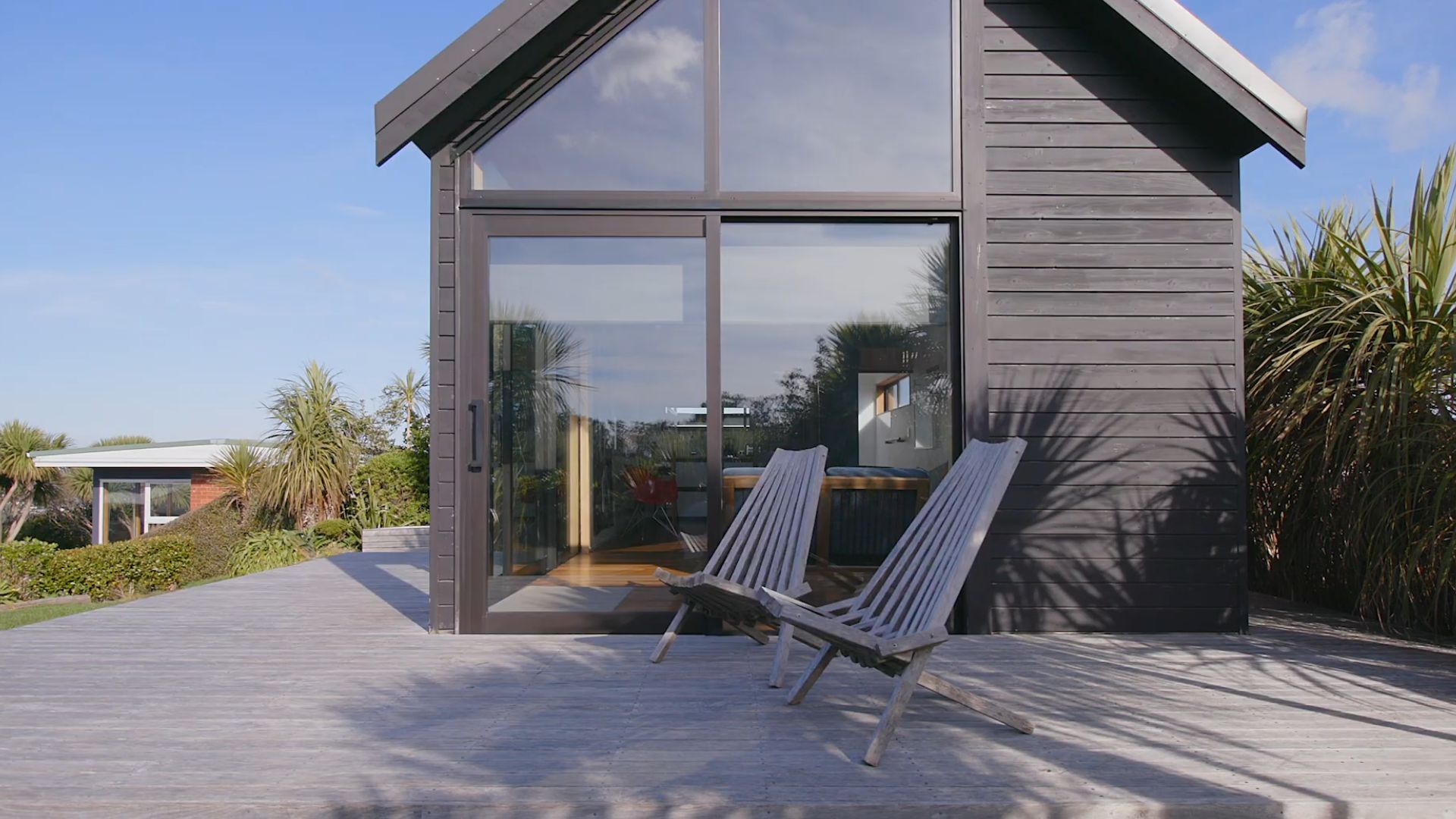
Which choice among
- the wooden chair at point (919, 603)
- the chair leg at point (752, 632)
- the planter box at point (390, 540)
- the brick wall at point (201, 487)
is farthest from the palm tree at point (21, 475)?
the wooden chair at point (919, 603)

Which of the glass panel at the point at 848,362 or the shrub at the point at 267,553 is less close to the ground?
the glass panel at the point at 848,362

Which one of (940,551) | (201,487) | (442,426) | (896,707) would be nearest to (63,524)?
(201,487)

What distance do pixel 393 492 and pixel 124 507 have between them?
1015 centimetres

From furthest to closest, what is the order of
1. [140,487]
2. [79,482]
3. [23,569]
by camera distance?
1. [79,482]
2. [140,487]
3. [23,569]

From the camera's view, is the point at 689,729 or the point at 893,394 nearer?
the point at 689,729

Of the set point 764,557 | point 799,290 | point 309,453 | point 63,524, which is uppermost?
point 799,290

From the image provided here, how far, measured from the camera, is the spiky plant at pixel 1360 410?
432 cm

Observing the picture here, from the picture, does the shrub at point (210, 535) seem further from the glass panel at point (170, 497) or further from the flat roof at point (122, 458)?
the glass panel at point (170, 497)

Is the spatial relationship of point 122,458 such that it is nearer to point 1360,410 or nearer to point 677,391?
point 677,391

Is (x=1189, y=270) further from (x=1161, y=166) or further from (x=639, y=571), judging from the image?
(x=639, y=571)

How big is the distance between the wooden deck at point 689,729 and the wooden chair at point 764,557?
0.67 ft

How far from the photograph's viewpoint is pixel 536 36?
177 inches

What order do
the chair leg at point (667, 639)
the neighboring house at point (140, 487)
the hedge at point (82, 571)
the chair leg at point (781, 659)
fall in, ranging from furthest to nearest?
the neighboring house at point (140, 487)
the hedge at point (82, 571)
the chair leg at point (667, 639)
the chair leg at point (781, 659)

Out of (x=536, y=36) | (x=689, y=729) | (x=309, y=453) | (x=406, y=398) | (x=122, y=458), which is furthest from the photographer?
(x=122, y=458)
